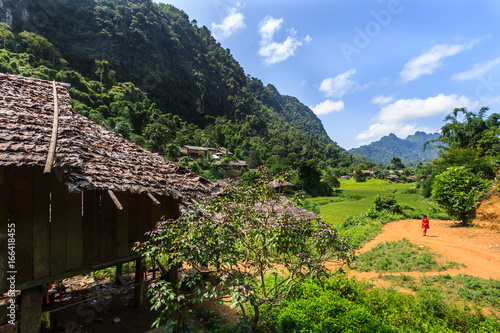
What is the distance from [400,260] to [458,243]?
4364 millimetres

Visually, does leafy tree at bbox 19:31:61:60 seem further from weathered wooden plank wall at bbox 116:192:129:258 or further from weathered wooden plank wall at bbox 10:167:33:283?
weathered wooden plank wall at bbox 10:167:33:283

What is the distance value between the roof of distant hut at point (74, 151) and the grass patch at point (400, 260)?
25.3 feet

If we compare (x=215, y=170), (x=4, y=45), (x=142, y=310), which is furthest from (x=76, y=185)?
(x=4, y=45)

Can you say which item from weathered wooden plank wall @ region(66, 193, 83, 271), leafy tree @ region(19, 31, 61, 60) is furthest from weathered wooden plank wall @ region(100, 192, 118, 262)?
leafy tree @ region(19, 31, 61, 60)

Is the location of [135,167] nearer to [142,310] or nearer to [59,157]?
[59,157]

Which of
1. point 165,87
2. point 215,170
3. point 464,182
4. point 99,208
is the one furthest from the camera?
point 165,87

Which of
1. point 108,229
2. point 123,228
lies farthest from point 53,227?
point 123,228

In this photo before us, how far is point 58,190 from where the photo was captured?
13.5 ft

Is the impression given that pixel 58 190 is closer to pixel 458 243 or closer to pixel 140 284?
pixel 140 284

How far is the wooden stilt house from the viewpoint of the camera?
10.6 ft

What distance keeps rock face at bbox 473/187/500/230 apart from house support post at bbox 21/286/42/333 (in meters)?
19.8

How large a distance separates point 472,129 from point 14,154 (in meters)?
47.7

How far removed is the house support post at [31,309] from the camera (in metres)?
4.06

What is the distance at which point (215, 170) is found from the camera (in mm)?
41156
